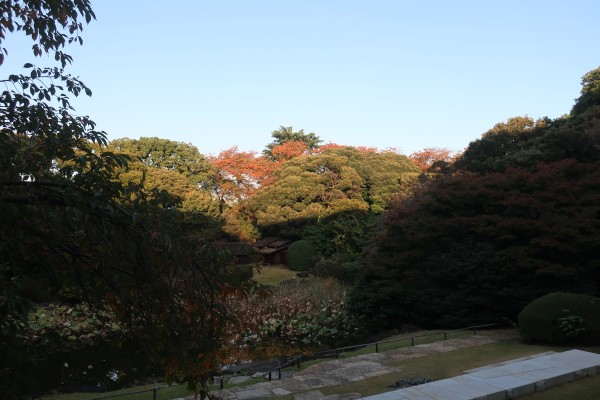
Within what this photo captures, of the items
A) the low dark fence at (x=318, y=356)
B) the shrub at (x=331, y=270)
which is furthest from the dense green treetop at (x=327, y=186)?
the low dark fence at (x=318, y=356)

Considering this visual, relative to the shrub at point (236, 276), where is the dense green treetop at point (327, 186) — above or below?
above

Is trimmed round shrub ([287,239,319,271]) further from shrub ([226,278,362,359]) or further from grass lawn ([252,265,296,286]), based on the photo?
shrub ([226,278,362,359])

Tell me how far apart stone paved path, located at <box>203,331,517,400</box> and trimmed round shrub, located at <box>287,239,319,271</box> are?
1972 cm

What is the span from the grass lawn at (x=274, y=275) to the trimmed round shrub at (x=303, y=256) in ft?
1.97

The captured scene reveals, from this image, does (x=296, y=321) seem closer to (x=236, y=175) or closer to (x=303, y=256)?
(x=303, y=256)

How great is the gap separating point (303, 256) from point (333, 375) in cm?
2249

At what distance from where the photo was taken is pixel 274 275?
3030 cm

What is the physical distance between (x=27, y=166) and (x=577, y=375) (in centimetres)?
798

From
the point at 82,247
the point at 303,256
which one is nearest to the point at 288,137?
the point at 303,256

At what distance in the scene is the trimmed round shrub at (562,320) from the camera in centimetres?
1018

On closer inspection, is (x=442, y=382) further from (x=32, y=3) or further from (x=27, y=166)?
(x=32, y=3)

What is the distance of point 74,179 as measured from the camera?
3320 mm

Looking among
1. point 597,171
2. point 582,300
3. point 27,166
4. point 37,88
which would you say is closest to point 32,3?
point 37,88

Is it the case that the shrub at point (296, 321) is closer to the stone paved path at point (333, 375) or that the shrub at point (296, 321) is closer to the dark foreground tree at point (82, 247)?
the stone paved path at point (333, 375)
